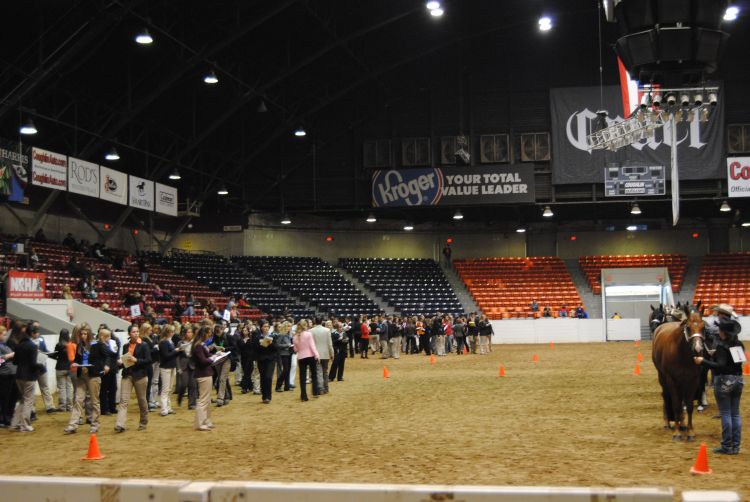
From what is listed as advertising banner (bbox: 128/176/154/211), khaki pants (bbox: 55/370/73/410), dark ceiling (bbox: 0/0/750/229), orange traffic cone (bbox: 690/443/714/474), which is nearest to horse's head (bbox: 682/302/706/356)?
orange traffic cone (bbox: 690/443/714/474)

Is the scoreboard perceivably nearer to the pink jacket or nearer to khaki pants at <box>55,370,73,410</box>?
the pink jacket

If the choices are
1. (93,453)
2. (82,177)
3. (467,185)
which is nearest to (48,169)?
(82,177)

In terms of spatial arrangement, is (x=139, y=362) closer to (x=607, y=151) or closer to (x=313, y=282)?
(x=607, y=151)

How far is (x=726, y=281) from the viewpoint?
140ft

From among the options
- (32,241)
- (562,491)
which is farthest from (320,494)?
(32,241)

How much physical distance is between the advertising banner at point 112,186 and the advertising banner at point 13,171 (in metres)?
3.74

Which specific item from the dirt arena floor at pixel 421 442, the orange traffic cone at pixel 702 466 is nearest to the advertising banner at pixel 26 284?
the dirt arena floor at pixel 421 442

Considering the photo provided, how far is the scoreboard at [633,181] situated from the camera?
3619 centimetres

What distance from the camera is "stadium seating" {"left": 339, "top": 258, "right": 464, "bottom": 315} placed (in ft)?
138

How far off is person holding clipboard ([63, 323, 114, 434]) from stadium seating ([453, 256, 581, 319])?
30.8m

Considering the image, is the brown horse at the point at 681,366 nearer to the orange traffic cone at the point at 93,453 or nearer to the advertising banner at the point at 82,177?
the orange traffic cone at the point at 93,453

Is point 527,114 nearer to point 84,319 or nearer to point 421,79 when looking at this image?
point 421,79

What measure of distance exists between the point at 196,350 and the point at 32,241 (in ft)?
67.2

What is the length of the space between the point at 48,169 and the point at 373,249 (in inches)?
932
